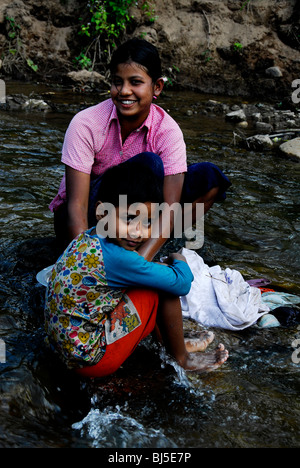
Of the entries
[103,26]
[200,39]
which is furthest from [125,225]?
[200,39]

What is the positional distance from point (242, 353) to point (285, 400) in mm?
430

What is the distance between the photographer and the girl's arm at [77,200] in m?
2.65

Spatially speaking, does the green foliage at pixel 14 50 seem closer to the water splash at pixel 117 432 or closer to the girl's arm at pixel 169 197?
the girl's arm at pixel 169 197

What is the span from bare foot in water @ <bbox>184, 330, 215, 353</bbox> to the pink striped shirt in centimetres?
94

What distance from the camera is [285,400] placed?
7.13 feet

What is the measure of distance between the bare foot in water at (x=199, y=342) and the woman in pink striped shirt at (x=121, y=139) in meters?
0.49

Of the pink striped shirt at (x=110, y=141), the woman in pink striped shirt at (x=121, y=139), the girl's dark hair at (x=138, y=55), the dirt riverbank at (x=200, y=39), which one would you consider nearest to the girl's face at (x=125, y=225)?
the woman in pink striped shirt at (x=121, y=139)

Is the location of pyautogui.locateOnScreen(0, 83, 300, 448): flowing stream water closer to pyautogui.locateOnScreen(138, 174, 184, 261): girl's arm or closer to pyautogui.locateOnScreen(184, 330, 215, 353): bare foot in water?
pyautogui.locateOnScreen(184, 330, 215, 353): bare foot in water

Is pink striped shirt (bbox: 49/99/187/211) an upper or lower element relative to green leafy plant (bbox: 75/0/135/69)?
lower

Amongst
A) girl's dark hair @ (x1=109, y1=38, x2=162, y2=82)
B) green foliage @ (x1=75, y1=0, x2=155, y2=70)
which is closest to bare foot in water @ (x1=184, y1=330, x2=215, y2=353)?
girl's dark hair @ (x1=109, y1=38, x2=162, y2=82)

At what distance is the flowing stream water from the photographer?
1859 millimetres

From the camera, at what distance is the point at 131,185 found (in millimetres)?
2094

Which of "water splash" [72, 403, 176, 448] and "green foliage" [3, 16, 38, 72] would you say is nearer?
"water splash" [72, 403, 176, 448]

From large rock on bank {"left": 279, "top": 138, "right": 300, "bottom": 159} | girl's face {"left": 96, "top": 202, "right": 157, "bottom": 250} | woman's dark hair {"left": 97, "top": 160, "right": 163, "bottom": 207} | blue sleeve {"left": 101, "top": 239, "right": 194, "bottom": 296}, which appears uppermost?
woman's dark hair {"left": 97, "top": 160, "right": 163, "bottom": 207}
